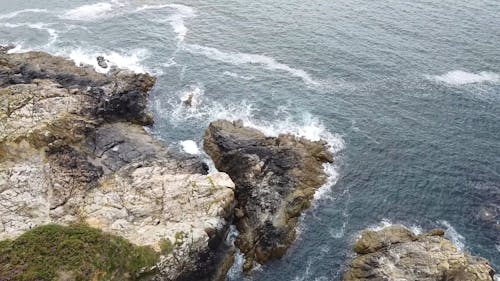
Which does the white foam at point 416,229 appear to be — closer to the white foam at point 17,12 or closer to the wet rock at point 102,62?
the wet rock at point 102,62

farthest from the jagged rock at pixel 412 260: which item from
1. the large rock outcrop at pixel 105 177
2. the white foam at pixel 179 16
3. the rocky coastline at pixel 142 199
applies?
the white foam at pixel 179 16

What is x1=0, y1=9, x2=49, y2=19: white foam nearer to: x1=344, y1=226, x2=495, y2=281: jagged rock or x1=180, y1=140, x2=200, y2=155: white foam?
x1=180, y1=140, x2=200, y2=155: white foam

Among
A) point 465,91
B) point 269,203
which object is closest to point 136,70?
point 269,203

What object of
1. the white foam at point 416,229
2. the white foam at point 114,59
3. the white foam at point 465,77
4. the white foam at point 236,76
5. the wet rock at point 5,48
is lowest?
the wet rock at point 5,48

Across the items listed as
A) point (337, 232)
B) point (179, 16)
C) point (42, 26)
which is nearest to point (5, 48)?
point (42, 26)

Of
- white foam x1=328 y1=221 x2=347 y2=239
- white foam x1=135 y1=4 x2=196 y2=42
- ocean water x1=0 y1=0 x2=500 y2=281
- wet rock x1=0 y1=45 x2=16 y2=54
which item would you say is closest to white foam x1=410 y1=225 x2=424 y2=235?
ocean water x1=0 y1=0 x2=500 y2=281

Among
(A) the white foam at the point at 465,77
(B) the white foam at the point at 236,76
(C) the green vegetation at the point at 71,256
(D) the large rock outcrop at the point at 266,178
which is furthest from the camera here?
(B) the white foam at the point at 236,76
